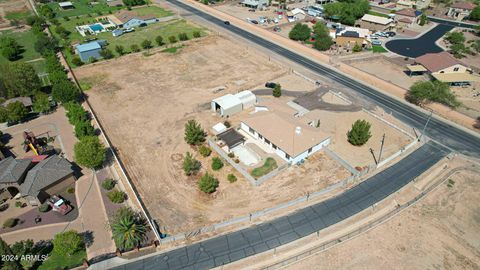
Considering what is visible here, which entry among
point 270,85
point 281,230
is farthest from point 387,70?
point 281,230

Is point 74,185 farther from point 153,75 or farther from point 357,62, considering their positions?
point 357,62

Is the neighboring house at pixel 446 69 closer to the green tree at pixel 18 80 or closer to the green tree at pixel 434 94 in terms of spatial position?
the green tree at pixel 434 94

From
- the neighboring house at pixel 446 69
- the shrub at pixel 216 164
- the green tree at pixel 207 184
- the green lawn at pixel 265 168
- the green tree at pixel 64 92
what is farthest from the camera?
the neighboring house at pixel 446 69

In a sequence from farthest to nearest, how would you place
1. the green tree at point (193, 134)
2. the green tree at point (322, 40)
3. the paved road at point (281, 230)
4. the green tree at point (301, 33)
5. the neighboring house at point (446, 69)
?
the green tree at point (301, 33), the green tree at point (322, 40), the neighboring house at point (446, 69), the green tree at point (193, 134), the paved road at point (281, 230)

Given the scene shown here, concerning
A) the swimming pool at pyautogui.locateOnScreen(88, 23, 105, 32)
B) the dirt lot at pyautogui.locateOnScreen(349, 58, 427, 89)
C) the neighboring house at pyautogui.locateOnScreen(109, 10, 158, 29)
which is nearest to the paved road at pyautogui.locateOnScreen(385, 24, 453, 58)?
the dirt lot at pyautogui.locateOnScreen(349, 58, 427, 89)

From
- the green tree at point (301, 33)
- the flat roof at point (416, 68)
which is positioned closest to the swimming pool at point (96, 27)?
the green tree at point (301, 33)

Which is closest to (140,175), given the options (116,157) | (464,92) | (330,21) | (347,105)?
(116,157)
